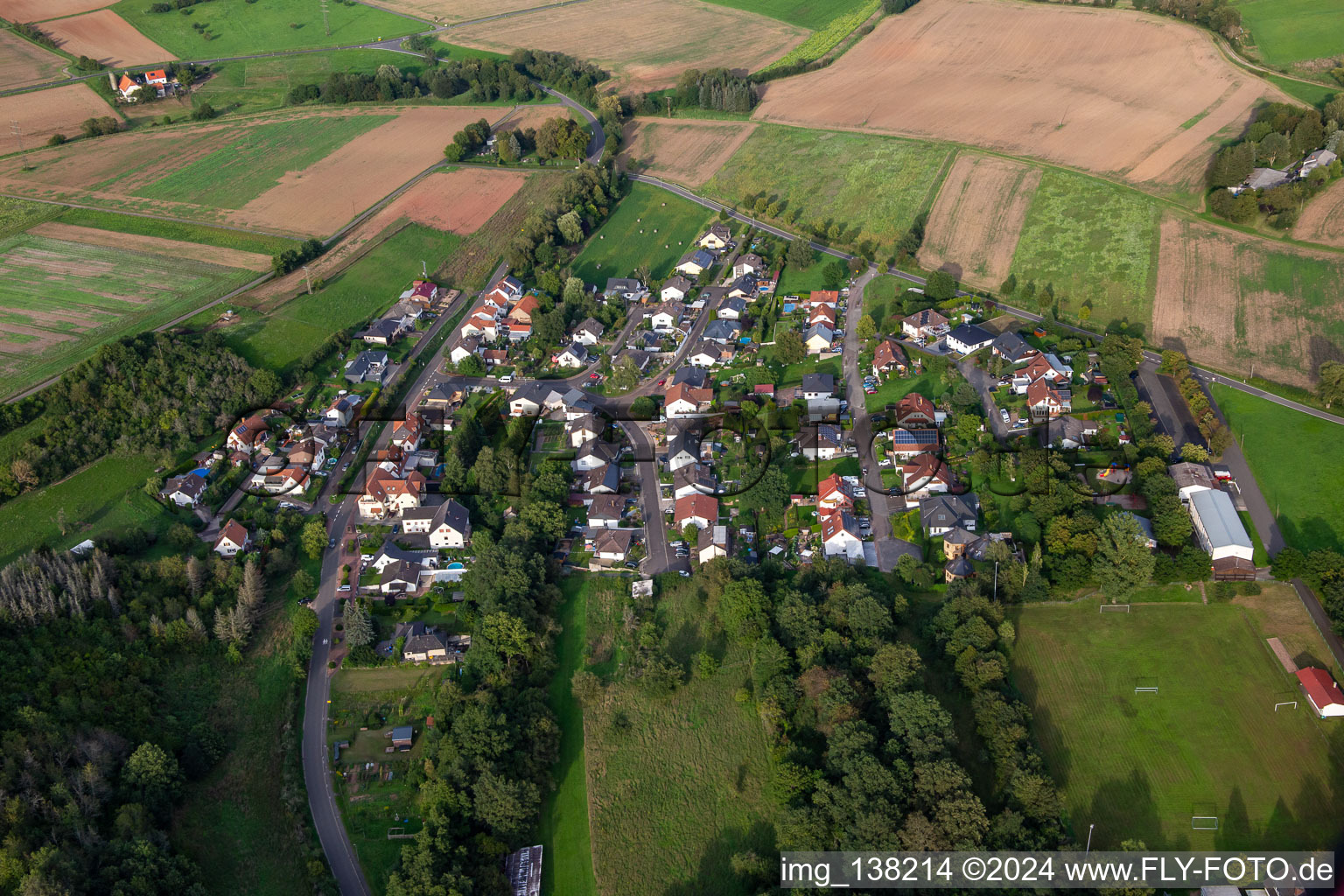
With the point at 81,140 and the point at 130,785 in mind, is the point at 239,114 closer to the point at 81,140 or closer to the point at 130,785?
the point at 81,140

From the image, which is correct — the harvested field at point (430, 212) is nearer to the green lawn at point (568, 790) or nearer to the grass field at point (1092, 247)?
the green lawn at point (568, 790)

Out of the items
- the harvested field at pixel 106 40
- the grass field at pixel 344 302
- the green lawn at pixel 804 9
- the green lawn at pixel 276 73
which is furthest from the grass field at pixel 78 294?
the green lawn at pixel 804 9

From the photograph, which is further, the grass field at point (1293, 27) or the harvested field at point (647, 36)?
the harvested field at point (647, 36)

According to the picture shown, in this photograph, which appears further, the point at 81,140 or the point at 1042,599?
the point at 81,140

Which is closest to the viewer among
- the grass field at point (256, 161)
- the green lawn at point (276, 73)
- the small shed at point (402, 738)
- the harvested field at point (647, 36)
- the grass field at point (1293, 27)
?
the small shed at point (402, 738)

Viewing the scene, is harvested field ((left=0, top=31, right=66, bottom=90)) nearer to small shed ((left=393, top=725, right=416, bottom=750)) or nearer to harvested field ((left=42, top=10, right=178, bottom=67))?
harvested field ((left=42, top=10, right=178, bottom=67))

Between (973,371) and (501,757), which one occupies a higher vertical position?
(973,371)

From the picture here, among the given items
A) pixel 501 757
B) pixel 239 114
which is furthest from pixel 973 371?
pixel 239 114

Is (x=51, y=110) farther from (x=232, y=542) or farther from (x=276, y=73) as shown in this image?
(x=232, y=542)
